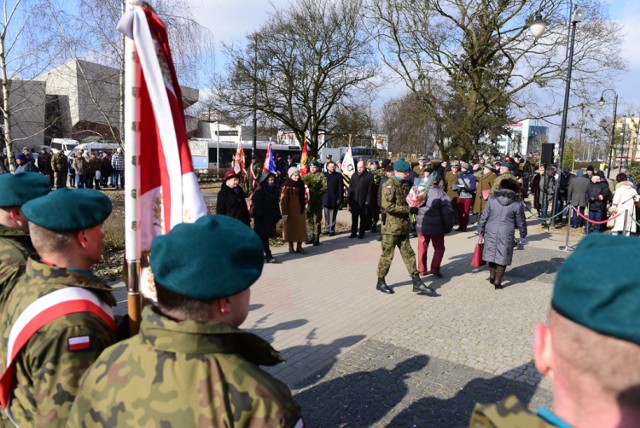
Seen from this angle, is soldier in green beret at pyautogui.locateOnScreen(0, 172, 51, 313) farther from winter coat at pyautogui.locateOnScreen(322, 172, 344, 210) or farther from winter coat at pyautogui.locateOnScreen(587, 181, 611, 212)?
winter coat at pyautogui.locateOnScreen(587, 181, 611, 212)

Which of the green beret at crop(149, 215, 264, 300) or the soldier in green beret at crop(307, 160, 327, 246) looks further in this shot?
the soldier in green beret at crop(307, 160, 327, 246)

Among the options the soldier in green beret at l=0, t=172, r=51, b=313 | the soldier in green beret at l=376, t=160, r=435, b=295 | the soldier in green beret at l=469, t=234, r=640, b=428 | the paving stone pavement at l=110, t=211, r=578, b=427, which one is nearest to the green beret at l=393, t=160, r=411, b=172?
the soldier in green beret at l=376, t=160, r=435, b=295

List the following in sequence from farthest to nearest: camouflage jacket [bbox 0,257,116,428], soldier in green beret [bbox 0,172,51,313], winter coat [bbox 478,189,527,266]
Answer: winter coat [bbox 478,189,527,266]
soldier in green beret [bbox 0,172,51,313]
camouflage jacket [bbox 0,257,116,428]

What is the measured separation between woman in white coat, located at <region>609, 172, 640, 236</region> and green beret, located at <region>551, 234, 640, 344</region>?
1276 cm

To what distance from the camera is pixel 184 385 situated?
4.48ft

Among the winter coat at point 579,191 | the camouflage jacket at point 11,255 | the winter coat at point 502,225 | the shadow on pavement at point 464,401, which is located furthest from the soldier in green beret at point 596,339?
the winter coat at point 579,191

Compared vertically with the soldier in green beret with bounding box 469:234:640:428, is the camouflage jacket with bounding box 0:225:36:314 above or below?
below

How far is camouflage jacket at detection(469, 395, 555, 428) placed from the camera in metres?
1.11

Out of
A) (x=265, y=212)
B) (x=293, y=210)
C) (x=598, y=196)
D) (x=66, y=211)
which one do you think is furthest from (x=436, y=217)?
(x=598, y=196)

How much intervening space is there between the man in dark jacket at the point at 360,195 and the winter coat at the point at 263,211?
9.80ft

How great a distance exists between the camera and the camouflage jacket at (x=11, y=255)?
2693 mm

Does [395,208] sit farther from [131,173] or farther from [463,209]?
[463,209]

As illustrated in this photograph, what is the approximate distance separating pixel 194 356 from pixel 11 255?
7.48 feet

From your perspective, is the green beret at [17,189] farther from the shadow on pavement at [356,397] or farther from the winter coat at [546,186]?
the winter coat at [546,186]
